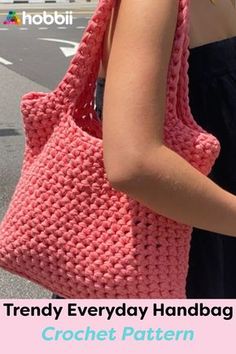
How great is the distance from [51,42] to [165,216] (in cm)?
1124

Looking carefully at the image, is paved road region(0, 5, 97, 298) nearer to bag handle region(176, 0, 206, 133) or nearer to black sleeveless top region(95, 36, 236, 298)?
black sleeveless top region(95, 36, 236, 298)

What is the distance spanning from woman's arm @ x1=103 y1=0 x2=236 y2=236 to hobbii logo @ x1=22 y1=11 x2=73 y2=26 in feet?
49.5

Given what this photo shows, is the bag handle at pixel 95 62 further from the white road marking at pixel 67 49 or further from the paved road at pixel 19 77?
the white road marking at pixel 67 49

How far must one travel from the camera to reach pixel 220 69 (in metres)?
1.07

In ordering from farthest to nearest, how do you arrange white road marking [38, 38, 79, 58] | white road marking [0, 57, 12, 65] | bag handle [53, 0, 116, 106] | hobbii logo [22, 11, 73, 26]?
Result: hobbii logo [22, 11, 73, 26], white road marking [38, 38, 79, 58], white road marking [0, 57, 12, 65], bag handle [53, 0, 116, 106]

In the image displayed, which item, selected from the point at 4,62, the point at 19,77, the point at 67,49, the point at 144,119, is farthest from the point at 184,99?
the point at 67,49

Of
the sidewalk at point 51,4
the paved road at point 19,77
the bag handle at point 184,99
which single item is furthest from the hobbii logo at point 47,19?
the bag handle at point 184,99

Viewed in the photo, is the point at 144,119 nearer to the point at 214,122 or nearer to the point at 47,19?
the point at 214,122

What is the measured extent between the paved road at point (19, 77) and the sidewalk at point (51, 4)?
340 centimetres

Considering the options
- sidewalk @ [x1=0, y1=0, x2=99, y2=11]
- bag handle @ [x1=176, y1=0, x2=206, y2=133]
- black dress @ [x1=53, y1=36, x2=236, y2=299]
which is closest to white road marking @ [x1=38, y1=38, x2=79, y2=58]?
sidewalk @ [x1=0, y1=0, x2=99, y2=11]

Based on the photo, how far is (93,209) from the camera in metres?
0.98

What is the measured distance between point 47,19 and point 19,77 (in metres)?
9.00

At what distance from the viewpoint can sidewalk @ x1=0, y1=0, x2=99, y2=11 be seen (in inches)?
796

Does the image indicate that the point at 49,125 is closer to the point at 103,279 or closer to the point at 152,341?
the point at 103,279
